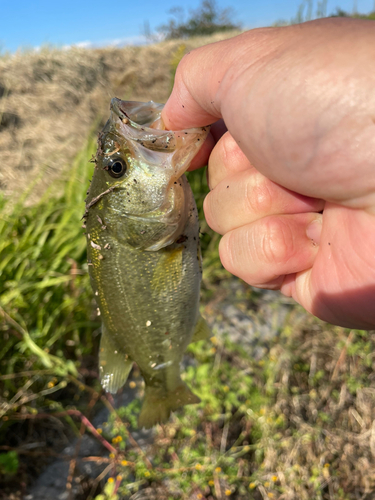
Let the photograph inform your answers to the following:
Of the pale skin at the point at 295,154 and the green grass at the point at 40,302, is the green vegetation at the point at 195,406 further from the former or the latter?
the pale skin at the point at 295,154

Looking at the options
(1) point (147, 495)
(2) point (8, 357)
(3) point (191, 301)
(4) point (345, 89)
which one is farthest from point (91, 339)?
(4) point (345, 89)

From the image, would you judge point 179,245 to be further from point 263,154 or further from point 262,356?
point 262,356

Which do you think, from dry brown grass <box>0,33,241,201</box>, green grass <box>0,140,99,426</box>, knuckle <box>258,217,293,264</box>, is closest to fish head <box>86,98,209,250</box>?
knuckle <box>258,217,293,264</box>

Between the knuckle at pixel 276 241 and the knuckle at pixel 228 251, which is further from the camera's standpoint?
the knuckle at pixel 228 251

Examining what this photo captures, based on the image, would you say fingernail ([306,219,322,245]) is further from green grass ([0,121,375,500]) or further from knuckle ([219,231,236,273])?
green grass ([0,121,375,500])

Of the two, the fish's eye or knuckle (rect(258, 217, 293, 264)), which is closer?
knuckle (rect(258, 217, 293, 264))

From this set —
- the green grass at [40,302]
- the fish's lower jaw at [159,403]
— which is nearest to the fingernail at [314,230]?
the fish's lower jaw at [159,403]

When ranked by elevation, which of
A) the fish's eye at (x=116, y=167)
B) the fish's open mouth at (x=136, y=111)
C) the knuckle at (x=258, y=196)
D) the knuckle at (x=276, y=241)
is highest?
the fish's open mouth at (x=136, y=111)
